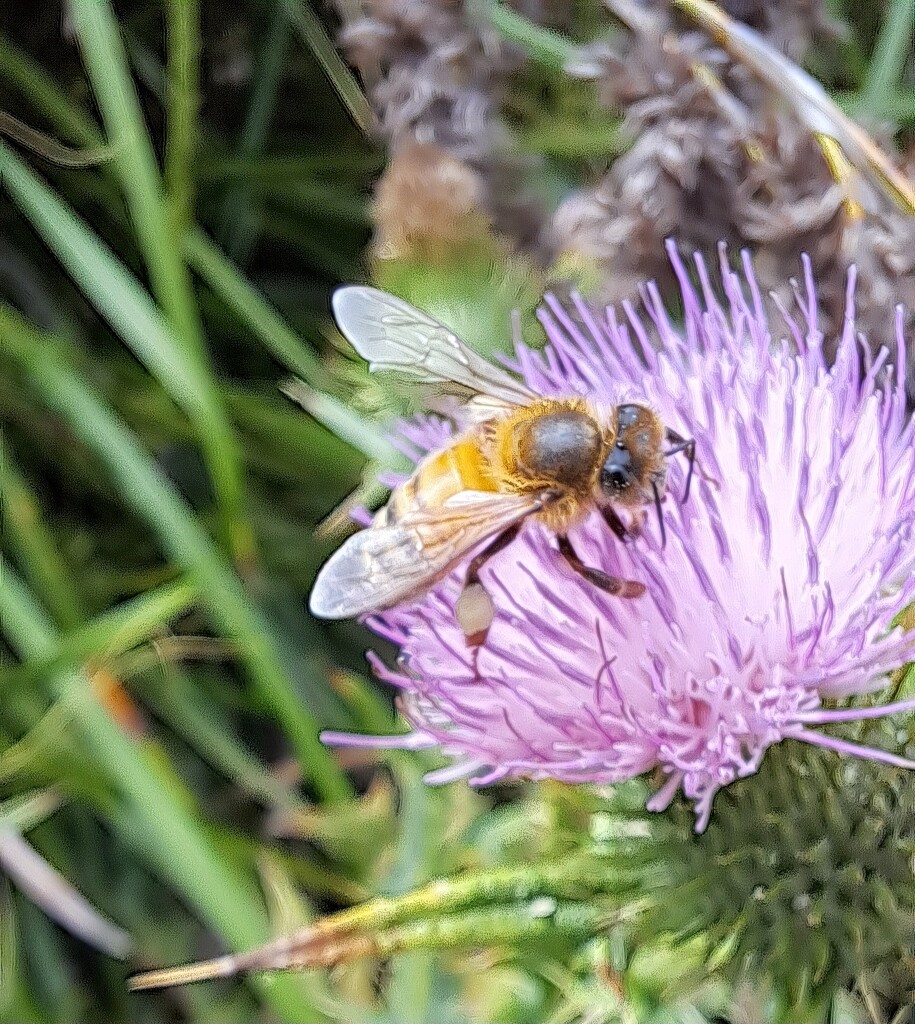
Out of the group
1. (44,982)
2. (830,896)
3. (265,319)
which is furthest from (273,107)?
(830,896)

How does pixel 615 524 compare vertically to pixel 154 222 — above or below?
below

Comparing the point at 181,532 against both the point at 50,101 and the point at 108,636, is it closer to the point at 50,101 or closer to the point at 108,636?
the point at 108,636

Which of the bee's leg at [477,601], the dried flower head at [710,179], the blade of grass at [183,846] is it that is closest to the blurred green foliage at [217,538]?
the blade of grass at [183,846]

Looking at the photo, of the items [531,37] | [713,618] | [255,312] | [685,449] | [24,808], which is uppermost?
[531,37]

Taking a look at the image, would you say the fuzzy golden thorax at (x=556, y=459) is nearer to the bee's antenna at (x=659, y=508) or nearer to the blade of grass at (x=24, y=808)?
the bee's antenna at (x=659, y=508)

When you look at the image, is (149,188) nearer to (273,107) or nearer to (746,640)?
(273,107)

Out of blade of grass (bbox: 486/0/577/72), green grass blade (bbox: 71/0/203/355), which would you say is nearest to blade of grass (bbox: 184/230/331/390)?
green grass blade (bbox: 71/0/203/355)

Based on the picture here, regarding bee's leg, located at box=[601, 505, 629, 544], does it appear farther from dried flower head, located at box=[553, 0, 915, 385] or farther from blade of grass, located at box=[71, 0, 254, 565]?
blade of grass, located at box=[71, 0, 254, 565]

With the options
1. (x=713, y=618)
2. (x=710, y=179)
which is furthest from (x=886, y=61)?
(x=713, y=618)
